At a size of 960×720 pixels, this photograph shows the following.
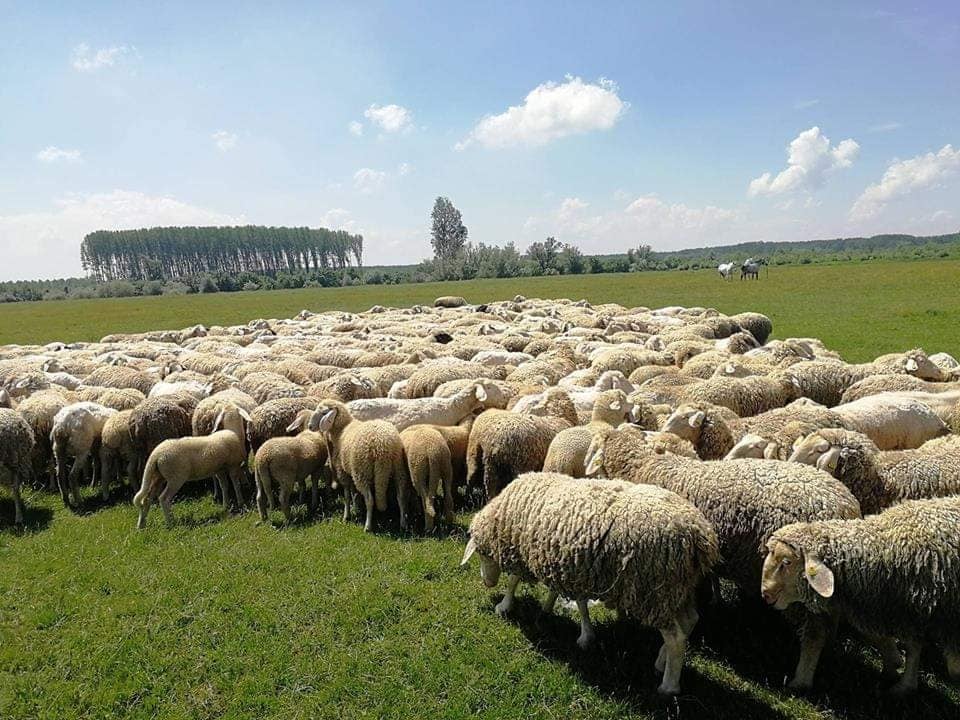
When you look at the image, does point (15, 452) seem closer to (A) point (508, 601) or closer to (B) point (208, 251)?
(A) point (508, 601)

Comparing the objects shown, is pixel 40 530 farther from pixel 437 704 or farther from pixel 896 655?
pixel 896 655

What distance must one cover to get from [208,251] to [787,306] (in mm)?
147198

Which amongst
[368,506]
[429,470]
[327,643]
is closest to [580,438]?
[429,470]

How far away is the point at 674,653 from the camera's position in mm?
4316

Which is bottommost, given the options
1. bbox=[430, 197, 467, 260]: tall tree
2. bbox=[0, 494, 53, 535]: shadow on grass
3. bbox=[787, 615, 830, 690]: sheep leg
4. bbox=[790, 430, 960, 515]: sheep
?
bbox=[0, 494, 53, 535]: shadow on grass

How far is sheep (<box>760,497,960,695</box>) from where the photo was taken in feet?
12.9

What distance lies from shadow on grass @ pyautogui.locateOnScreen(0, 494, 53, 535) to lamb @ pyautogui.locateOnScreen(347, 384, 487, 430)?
14.6 ft

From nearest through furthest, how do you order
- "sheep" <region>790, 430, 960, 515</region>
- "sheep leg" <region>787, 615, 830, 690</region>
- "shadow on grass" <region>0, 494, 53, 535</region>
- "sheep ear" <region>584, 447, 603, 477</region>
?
"sheep leg" <region>787, 615, 830, 690</region>
"sheep" <region>790, 430, 960, 515</region>
"sheep ear" <region>584, 447, 603, 477</region>
"shadow on grass" <region>0, 494, 53, 535</region>

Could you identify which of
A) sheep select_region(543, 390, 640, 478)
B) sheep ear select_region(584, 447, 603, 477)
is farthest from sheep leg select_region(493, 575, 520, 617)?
sheep select_region(543, 390, 640, 478)

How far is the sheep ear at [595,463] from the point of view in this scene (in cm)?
584

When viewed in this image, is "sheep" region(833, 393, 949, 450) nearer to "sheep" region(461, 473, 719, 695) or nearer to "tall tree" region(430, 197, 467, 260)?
"sheep" region(461, 473, 719, 695)

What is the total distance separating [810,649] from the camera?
436 cm

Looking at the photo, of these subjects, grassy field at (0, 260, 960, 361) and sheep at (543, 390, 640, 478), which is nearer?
sheep at (543, 390, 640, 478)

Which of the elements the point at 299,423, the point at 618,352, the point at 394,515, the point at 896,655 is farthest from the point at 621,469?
the point at 618,352
